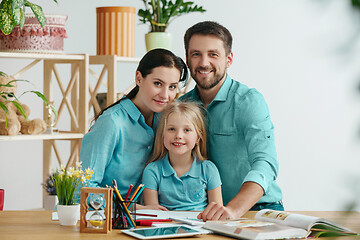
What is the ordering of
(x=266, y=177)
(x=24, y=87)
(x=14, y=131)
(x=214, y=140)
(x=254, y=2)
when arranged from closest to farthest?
(x=266, y=177), (x=214, y=140), (x=14, y=131), (x=24, y=87), (x=254, y=2)

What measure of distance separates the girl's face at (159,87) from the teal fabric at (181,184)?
0.24 meters

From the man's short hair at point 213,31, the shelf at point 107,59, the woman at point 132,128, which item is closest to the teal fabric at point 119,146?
the woman at point 132,128

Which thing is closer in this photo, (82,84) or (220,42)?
(220,42)

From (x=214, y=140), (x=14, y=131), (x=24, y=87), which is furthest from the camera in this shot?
(x=24, y=87)

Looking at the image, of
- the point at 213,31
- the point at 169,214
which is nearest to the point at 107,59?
the point at 213,31

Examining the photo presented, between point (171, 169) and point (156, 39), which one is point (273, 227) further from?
point (156, 39)

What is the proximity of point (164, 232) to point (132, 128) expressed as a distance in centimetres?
86

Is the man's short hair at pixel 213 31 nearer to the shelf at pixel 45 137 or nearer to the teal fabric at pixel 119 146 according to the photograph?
the teal fabric at pixel 119 146

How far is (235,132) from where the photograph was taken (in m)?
2.28

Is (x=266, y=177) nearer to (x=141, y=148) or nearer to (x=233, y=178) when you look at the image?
(x=233, y=178)

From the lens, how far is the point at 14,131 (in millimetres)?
2965

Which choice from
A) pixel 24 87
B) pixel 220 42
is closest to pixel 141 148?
pixel 220 42

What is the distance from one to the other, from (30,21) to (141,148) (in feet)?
4.42

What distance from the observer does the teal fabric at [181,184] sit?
2076mm
